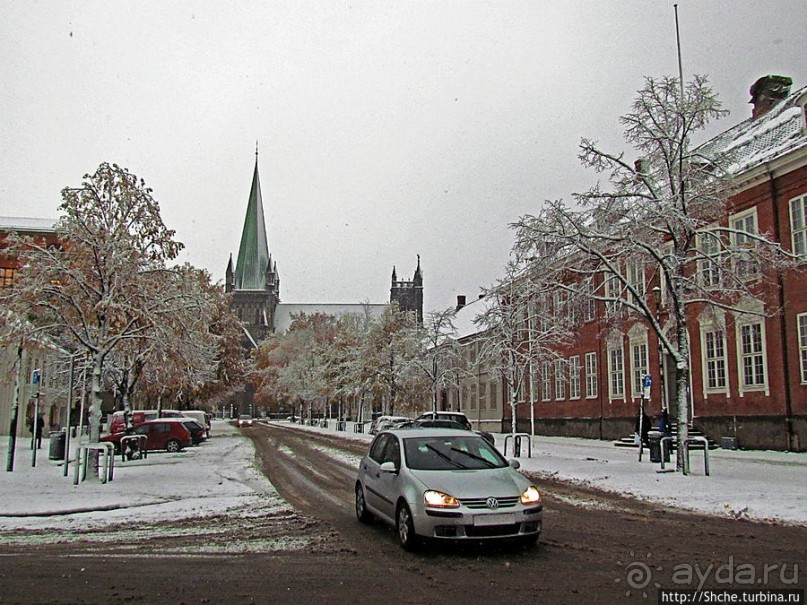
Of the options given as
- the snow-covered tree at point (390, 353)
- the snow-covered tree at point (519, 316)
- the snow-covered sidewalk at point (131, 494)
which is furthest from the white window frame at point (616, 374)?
the snow-covered sidewalk at point (131, 494)

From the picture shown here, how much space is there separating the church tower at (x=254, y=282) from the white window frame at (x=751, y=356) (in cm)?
11250

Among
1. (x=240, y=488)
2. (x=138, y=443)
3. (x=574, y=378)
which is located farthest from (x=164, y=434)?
(x=574, y=378)

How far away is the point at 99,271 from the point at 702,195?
16.5 m

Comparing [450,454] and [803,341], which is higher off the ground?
[803,341]

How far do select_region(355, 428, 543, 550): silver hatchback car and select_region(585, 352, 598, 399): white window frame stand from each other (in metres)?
31.9

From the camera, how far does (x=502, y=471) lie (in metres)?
10.1

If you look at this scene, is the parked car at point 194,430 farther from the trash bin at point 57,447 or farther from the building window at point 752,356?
the building window at point 752,356

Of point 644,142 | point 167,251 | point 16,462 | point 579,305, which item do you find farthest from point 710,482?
point 16,462

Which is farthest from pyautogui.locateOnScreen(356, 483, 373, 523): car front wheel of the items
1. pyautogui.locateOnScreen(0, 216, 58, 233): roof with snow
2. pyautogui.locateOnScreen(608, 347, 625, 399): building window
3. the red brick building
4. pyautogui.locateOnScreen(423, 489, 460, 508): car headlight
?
pyautogui.locateOnScreen(0, 216, 58, 233): roof with snow

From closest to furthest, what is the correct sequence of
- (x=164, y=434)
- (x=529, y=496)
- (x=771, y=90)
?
(x=529, y=496)
(x=164, y=434)
(x=771, y=90)

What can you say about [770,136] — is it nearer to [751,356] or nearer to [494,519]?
[751,356]

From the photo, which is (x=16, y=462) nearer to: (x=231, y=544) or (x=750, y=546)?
(x=231, y=544)

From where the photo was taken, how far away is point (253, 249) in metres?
138

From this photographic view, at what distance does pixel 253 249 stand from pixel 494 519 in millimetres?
133189
